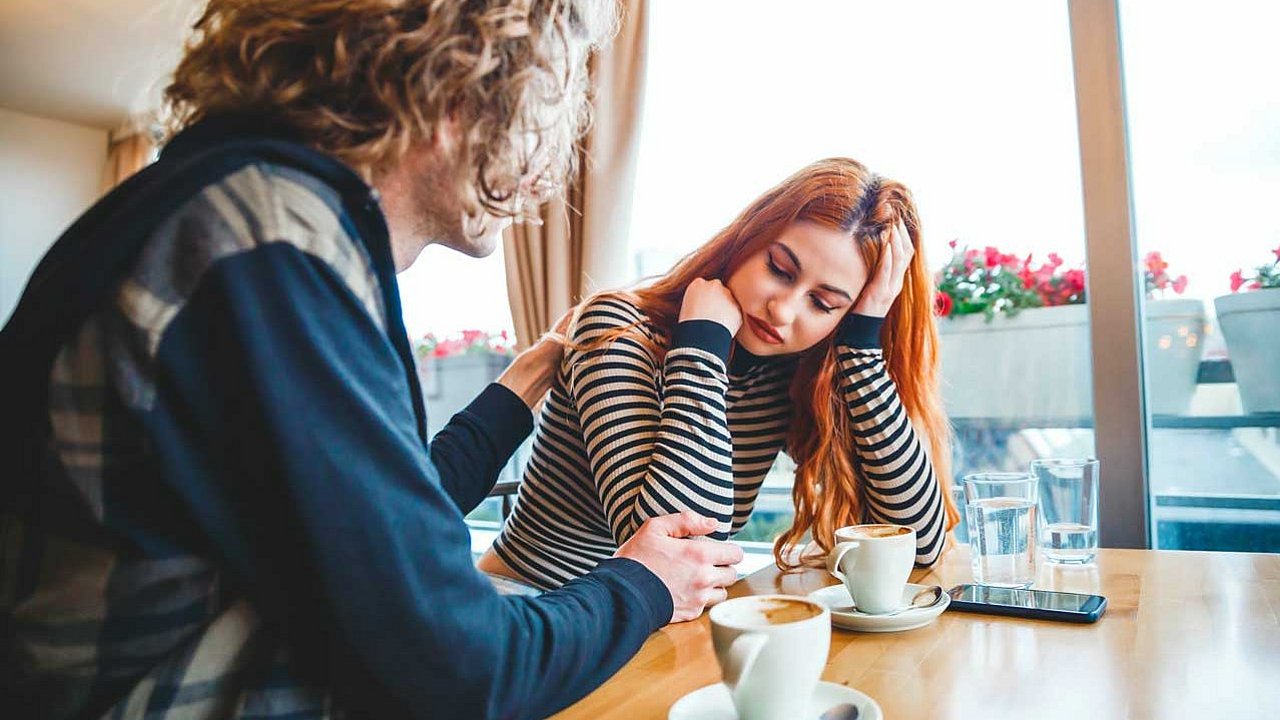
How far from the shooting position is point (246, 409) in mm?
513

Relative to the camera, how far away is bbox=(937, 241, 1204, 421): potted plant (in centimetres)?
204

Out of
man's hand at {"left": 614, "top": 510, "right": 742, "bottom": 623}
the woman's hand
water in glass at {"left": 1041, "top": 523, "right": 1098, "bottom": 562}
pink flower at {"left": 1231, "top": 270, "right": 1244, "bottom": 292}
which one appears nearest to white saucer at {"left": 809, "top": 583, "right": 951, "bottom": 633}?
man's hand at {"left": 614, "top": 510, "right": 742, "bottom": 623}

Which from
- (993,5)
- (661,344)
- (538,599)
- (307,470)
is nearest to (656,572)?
Result: (538,599)

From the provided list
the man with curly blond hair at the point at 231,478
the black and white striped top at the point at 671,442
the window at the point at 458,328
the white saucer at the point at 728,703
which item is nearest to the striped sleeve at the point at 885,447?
the black and white striped top at the point at 671,442

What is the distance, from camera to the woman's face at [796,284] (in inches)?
53.5

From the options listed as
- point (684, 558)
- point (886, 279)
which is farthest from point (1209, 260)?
point (684, 558)

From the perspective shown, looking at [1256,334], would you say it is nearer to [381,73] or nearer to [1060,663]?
[1060,663]

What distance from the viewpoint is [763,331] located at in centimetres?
138

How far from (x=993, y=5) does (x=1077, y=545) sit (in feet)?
5.53

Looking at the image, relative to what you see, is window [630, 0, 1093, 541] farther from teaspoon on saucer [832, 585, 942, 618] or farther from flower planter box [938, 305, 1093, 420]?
teaspoon on saucer [832, 585, 942, 618]

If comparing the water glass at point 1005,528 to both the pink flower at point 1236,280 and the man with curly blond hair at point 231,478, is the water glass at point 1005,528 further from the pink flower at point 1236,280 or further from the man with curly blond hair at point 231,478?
the pink flower at point 1236,280

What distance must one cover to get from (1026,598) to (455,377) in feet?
9.30

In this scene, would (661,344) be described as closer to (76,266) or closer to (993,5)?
(76,266)

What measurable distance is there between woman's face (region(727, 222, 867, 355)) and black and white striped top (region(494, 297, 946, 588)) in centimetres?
7
